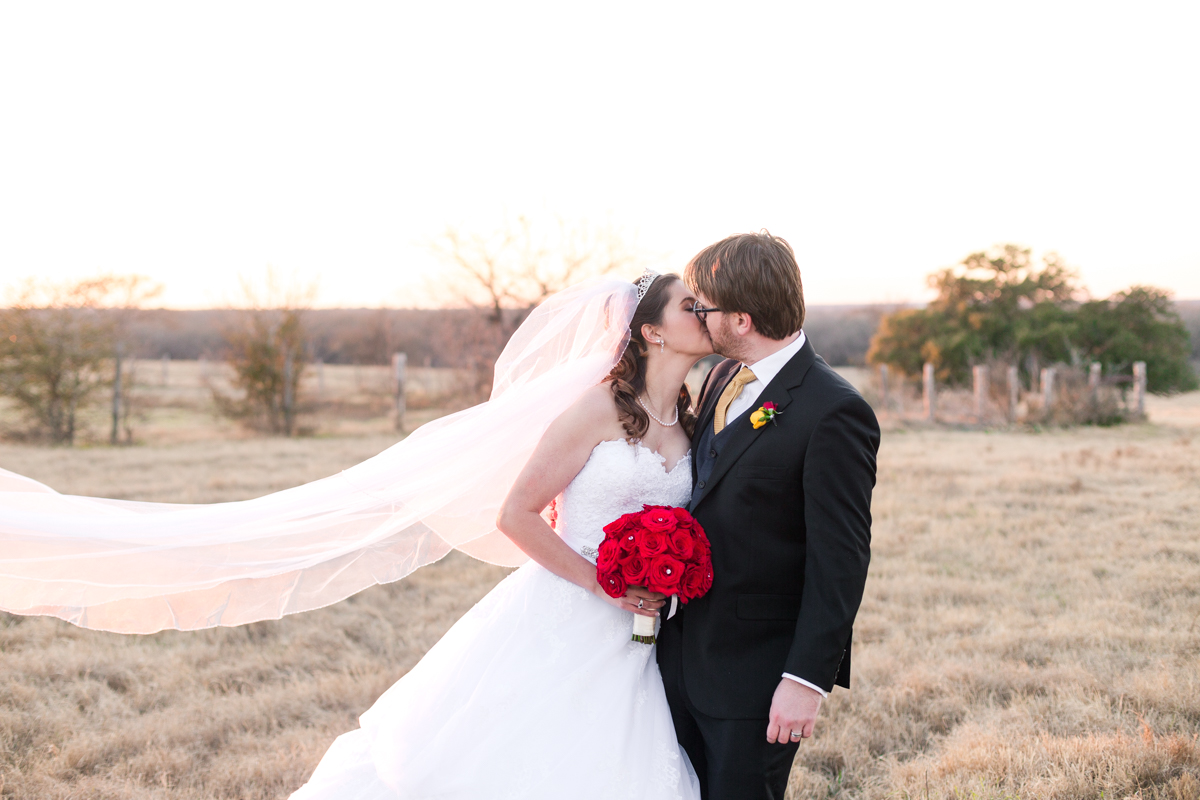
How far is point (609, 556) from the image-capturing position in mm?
2451

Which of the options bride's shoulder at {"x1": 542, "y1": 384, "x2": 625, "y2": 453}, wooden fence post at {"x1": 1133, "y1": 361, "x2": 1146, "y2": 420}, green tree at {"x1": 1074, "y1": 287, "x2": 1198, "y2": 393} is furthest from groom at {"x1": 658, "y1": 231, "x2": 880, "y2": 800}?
green tree at {"x1": 1074, "y1": 287, "x2": 1198, "y2": 393}

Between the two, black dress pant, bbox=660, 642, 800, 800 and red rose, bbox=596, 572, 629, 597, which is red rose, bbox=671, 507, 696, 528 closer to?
red rose, bbox=596, 572, 629, 597

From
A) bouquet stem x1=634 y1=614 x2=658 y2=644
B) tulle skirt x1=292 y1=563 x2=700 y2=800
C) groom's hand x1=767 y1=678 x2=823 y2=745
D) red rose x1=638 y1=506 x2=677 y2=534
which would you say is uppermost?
red rose x1=638 y1=506 x2=677 y2=534

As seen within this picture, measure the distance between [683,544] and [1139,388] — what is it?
24091 mm

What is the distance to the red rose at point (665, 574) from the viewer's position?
229 cm

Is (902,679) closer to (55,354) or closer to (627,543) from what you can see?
(627,543)

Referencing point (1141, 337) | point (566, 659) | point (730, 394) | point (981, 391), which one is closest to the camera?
point (730, 394)

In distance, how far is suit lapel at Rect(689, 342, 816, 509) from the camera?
7.84 ft

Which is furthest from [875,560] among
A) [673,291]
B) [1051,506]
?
[673,291]

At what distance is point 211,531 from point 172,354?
156 ft

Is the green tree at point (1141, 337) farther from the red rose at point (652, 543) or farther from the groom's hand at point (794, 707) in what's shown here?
the red rose at point (652, 543)

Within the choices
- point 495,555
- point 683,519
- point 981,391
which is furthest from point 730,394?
point 981,391

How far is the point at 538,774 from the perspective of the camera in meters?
2.50

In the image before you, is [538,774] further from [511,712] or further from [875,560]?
[875,560]
